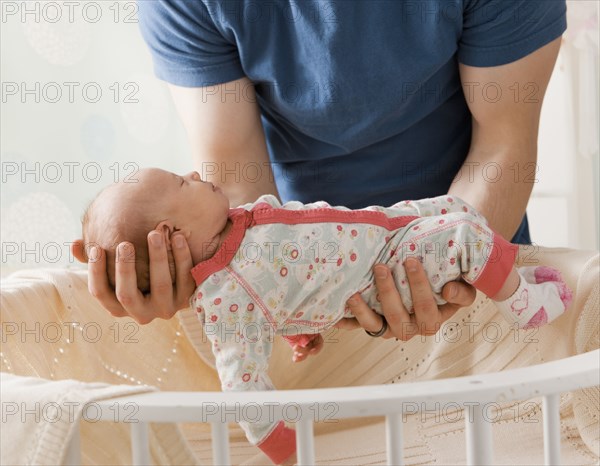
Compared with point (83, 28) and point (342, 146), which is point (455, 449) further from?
point (83, 28)

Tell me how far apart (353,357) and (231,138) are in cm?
35

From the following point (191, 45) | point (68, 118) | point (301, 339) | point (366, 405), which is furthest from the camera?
point (68, 118)

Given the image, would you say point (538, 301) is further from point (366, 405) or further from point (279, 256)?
point (366, 405)

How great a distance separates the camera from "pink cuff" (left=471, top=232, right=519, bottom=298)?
900 millimetres

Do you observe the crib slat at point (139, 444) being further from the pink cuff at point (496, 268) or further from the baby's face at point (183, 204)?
the pink cuff at point (496, 268)

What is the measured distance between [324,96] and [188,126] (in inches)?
8.3

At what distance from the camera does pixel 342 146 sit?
3.72ft

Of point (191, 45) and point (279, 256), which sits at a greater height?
point (191, 45)

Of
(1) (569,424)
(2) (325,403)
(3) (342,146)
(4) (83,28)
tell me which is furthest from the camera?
(4) (83,28)

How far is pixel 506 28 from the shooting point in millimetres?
1066

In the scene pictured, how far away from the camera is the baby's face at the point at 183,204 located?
836mm

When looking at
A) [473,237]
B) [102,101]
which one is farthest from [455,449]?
[102,101]

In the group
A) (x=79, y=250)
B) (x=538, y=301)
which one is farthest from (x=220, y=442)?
(x=538, y=301)

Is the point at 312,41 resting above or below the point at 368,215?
above
